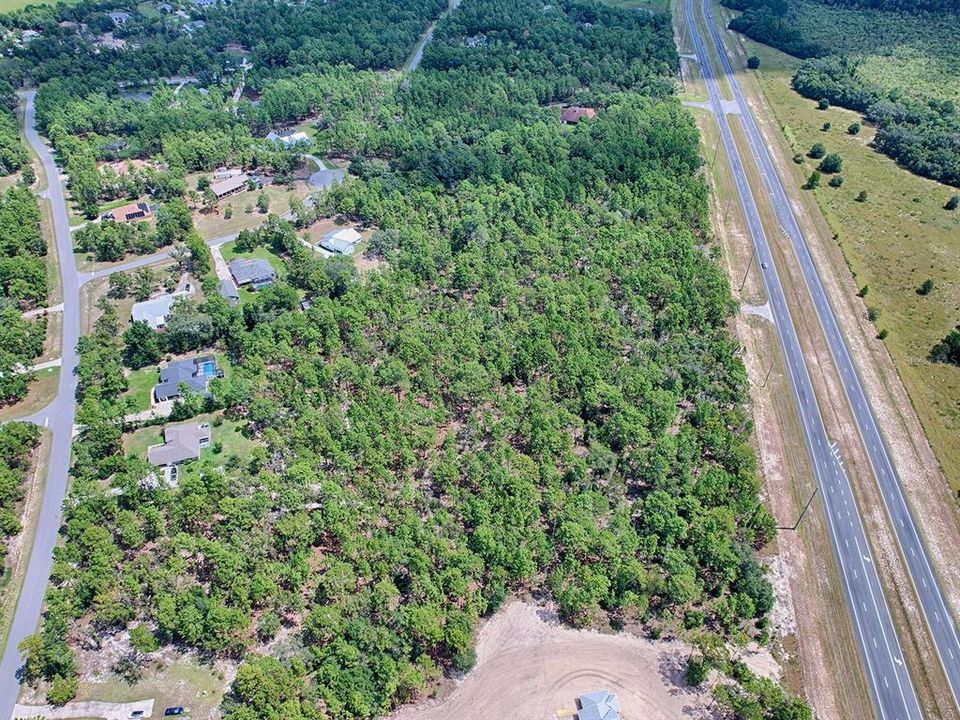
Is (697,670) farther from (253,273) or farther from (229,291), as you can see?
(253,273)

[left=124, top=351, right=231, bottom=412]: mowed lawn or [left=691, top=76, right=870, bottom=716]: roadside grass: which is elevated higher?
[left=691, top=76, right=870, bottom=716]: roadside grass

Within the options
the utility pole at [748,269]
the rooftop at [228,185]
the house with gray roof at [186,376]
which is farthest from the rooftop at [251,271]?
the utility pole at [748,269]

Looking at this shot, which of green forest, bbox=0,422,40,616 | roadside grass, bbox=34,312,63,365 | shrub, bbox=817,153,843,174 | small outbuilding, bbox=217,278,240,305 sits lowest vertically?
roadside grass, bbox=34,312,63,365

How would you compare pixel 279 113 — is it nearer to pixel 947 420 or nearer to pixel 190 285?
pixel 190 285

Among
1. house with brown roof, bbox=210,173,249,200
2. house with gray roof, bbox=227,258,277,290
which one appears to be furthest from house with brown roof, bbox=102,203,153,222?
house with gray roof, bbox=227,258,277,290

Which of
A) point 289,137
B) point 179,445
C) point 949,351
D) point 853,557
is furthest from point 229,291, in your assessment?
point 949,351

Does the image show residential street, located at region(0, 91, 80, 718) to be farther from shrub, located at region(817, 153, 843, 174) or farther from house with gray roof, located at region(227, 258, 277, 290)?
shrub, located at region(817, 153, 843, 174)

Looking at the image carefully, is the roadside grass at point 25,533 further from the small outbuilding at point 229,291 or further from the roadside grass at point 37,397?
the small outbuilding at point 229,291
